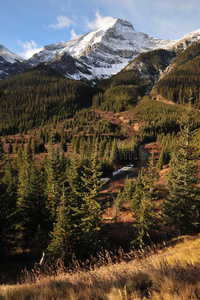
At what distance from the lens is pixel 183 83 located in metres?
139

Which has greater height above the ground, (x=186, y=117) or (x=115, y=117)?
(x=115, y=117)

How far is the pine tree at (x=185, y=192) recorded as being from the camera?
13321mm

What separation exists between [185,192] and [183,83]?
15902 centimetres

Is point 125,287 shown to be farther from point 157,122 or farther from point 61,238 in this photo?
point 157,122

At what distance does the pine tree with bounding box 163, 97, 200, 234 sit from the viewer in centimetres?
1332

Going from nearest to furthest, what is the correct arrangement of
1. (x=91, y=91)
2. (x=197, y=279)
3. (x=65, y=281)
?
(x=197, y=279) → (x=65, y=281) → (x=91, y=91)

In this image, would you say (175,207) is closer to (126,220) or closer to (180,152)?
(180,152)

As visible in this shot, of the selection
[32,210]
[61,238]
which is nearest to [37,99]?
[32,210]

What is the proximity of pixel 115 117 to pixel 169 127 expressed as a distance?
38.5 m

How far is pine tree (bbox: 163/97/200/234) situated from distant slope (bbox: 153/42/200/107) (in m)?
116

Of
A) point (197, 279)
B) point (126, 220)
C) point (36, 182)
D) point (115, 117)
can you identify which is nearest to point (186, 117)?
point (197, 279)

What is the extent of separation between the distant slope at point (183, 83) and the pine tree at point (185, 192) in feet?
382

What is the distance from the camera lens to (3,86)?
15875 cm

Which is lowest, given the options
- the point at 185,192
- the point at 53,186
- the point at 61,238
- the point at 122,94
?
the point at 61,238
